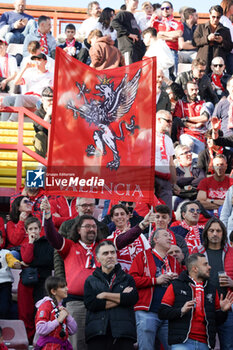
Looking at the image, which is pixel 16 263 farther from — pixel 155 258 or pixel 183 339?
pixel 183 339

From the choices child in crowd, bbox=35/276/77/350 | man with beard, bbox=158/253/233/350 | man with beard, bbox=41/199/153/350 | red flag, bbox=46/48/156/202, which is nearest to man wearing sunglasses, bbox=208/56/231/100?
red flag, bbox=46/48/156/202

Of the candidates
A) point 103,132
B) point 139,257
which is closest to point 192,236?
point 139,257

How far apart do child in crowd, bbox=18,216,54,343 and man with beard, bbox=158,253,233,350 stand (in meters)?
1.88

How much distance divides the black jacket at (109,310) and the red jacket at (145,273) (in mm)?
531

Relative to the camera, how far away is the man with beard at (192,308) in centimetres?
892

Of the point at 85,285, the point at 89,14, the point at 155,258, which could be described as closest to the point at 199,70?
the point at 89,14

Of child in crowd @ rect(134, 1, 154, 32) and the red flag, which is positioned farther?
child in crowd @ rect(134, 1, 154, 32)

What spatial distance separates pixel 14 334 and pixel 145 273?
1549 millimetres

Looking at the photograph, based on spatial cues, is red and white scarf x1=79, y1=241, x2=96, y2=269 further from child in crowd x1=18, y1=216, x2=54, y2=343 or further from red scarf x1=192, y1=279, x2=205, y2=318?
red scarf x1=192, y1=279, x2=205, y2=318

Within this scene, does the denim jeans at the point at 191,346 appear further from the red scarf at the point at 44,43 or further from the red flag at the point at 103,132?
the red scarf at the point at 44,43

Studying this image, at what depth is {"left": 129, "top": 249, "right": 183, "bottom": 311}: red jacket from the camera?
375 inches

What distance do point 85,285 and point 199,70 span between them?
8633 millimetres

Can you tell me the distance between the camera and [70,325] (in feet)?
29.5

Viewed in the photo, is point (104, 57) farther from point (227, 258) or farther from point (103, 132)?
point (227, 258)
